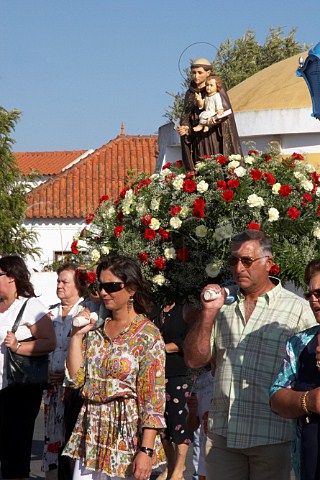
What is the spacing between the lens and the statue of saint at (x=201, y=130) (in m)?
7.93

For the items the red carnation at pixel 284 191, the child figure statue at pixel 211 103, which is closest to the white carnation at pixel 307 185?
the red carnation at pixel 284 191

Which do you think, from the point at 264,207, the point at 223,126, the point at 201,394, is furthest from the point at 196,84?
the point at 201,394

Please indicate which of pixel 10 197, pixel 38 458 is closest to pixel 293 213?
pixel 38 458

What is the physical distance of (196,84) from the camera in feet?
26.1

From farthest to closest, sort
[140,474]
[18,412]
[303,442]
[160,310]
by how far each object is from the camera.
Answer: [160,310] < [18,412] < [140,474] < [303,442]

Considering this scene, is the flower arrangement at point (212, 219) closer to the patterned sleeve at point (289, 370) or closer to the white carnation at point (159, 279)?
the white carnation at point (159, 279)

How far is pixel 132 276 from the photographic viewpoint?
19.6ft

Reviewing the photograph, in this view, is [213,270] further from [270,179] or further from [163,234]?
[270,179]

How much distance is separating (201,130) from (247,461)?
316 centimetres

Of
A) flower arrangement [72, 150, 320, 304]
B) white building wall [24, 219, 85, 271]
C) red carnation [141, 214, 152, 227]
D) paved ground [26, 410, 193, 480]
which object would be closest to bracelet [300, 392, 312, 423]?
flower arrangement [72, 150, 320, 304]

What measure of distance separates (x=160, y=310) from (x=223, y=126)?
6.06 ft

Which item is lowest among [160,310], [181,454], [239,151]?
[181,454]

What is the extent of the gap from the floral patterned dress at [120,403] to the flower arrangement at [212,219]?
3.39 ft

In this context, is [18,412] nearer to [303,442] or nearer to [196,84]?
[196,84]
